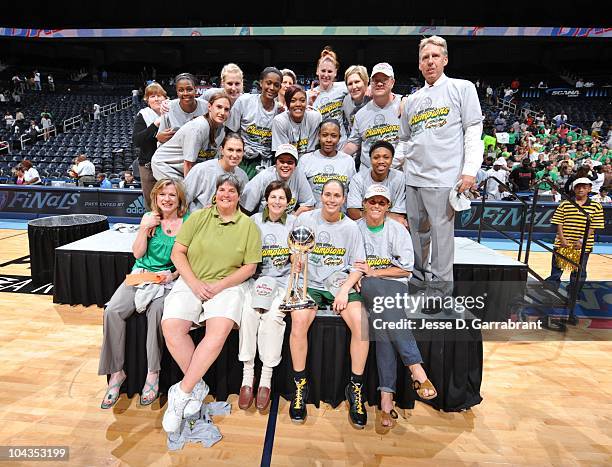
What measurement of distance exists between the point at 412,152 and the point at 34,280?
4.44 m

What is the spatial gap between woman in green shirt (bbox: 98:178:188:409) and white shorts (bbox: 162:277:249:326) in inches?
5.2

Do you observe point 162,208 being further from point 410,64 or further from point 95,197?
point 410,64

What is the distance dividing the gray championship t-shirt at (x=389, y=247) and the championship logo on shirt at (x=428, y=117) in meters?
0.65

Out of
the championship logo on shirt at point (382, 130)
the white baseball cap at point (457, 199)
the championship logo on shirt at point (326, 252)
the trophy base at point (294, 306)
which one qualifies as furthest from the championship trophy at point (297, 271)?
the championship logo on shirt at point (382, 130)

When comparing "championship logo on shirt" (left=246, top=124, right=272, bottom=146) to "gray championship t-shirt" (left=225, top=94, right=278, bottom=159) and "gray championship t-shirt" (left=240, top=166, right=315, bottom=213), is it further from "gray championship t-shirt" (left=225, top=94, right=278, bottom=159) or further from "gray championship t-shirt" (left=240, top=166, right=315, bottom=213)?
"gray championship t-shirt" (left=240, top=166, right=315, bottom=213)

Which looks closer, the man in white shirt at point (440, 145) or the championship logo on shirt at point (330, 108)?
the man in white shirt at point (440, 145)

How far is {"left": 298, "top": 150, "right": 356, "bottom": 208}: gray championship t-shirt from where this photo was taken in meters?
A: 3.39

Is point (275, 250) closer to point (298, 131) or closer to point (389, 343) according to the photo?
point (389, 343)

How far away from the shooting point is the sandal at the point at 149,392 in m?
2.55

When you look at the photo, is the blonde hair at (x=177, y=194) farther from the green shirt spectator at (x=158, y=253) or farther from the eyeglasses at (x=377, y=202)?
the eyeglasses at (x=377, y=202)

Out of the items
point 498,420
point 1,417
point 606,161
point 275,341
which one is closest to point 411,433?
point 498,420

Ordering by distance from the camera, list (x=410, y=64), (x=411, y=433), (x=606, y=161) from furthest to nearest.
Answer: (x=410, y=64) < (x=606, y=161) < (x=411, y=433)

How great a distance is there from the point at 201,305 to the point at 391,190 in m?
1.62

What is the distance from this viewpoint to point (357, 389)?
252cm
